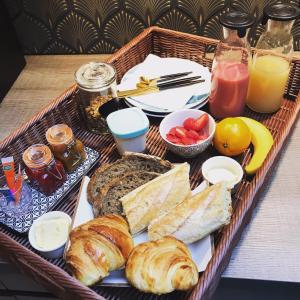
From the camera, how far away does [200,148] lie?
3.09 feet

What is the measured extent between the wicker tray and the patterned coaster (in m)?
0.02

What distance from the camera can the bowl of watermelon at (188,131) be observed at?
0.94 metres

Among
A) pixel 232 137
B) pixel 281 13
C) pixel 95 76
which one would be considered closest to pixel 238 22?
pixel 281 13

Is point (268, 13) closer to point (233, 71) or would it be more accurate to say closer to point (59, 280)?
point (233, 71)

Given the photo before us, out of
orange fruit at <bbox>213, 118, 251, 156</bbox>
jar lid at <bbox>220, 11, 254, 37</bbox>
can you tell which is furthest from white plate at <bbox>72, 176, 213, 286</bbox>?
jar lid at <bbox>220, 11, 254, 37</bbox>

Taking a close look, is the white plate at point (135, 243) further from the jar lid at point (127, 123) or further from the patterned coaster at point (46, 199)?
the jar lid at point (127, 123)

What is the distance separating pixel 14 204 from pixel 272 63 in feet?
2.60

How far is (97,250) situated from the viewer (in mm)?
695

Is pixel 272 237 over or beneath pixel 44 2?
beneath

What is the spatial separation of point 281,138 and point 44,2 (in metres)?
1.13

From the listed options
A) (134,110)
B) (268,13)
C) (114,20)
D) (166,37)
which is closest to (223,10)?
(166,37)

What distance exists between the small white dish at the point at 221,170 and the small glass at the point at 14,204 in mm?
449

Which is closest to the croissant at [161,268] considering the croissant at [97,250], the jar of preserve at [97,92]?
the croissant at [97,250]

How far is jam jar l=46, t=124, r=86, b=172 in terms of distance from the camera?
3.02ft
